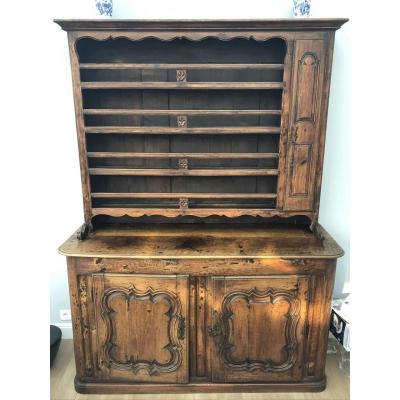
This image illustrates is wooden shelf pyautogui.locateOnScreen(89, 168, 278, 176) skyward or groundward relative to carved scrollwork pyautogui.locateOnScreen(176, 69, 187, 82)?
groundward

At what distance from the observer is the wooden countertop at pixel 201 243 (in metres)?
1.62

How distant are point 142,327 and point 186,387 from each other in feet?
1.43

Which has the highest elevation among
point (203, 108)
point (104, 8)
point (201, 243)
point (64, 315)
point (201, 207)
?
point (104, 8)

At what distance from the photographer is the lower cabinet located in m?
1.66

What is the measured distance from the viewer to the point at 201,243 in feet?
5.74

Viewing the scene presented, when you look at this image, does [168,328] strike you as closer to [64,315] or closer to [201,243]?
[201,243]

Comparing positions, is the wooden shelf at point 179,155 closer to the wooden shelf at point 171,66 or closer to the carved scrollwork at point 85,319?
the wooden shelf at point 171,66

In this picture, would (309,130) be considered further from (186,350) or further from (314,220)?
(186,350)

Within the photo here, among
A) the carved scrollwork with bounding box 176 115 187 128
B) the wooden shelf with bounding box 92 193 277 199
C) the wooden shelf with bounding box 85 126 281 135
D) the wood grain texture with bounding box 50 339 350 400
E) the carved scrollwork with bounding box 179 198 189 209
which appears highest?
the carved scrollwork with bounding box 176 115 187 128

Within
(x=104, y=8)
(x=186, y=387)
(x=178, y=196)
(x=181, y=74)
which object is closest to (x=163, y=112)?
(x=181, y=74)

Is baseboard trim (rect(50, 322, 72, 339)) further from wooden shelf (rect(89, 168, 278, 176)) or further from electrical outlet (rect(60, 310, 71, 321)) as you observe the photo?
wooden shelf (rect(89, 168, 278, 176))

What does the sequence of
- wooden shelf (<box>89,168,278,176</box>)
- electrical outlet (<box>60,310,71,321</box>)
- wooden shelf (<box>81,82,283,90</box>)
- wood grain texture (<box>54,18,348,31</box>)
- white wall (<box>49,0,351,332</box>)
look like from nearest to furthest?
wood grain texture (<box>54,18,348,31</box>) → wooden shelf (<box>81,82,283,90</box>) → wooden shelf (<box>89,168,278,176</box>) → white wall (<box>49,0,351,332</box>) → electrical outlet (<box>60,310,71,321</box>)

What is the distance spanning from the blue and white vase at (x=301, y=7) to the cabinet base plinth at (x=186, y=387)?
79.6 inches

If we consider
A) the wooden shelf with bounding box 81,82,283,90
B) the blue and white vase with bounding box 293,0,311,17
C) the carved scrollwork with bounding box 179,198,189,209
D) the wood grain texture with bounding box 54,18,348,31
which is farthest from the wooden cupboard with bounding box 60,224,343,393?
the blue and white vase with bounding box 293,0,311,17
